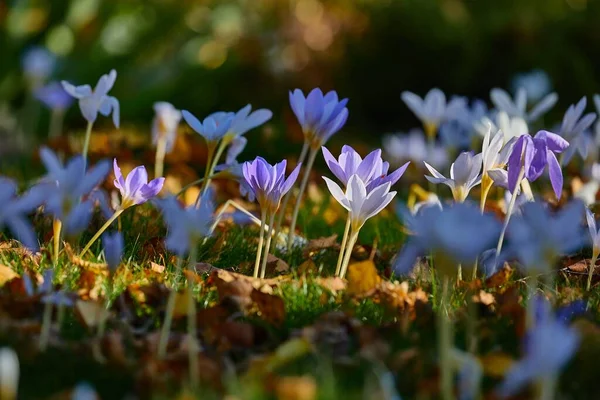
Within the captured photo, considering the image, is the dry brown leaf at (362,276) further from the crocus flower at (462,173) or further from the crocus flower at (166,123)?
the crocus flower at (166,123)

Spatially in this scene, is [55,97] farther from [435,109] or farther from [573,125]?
[573,125]

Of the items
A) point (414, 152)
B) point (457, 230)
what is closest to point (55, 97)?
point (414, 152)

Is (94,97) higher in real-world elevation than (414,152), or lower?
higher

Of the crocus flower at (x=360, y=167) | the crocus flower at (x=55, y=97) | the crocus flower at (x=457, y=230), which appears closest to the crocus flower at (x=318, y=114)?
the crocus flower at (x=360, y=167)

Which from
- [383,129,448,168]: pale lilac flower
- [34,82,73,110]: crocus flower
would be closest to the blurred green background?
[34,82,73,110]: crocus flower

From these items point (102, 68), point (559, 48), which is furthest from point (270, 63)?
point (559, 48)

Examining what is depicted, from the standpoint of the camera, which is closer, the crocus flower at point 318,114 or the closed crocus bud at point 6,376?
the closed crocus bud at point 6,376
